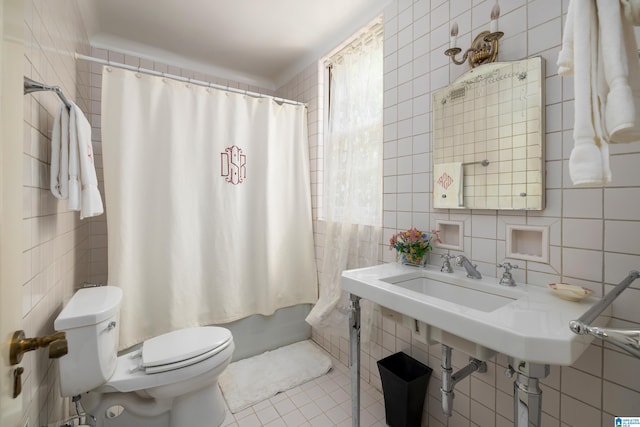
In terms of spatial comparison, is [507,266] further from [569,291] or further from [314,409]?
[314,409]

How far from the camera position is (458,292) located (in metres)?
1.18

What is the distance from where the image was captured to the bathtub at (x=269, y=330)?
2.06 m

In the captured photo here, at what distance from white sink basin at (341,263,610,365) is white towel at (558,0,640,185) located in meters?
0.38

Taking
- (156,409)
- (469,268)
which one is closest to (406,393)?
(469,268)

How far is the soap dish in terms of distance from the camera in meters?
0.86

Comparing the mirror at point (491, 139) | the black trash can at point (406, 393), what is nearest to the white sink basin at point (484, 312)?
the mirror at point (491, 139)

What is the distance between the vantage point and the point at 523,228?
1.08m

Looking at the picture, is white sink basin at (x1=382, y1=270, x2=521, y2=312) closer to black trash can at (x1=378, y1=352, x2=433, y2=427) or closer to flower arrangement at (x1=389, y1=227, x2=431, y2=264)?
flower arrangement at (x1=389, y1=227, x2=431, y2=264)

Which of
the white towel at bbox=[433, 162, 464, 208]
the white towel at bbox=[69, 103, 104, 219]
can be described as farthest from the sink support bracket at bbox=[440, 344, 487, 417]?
the white towel at bbox=[69, 103, 104, 219]

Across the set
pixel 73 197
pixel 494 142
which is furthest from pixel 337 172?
pixel 73 197

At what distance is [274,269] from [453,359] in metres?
1.32

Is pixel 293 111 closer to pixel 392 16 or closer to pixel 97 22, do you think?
pixel 392 16

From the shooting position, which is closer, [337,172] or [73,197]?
[73,197]

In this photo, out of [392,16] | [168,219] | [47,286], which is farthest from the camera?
[168,219]
